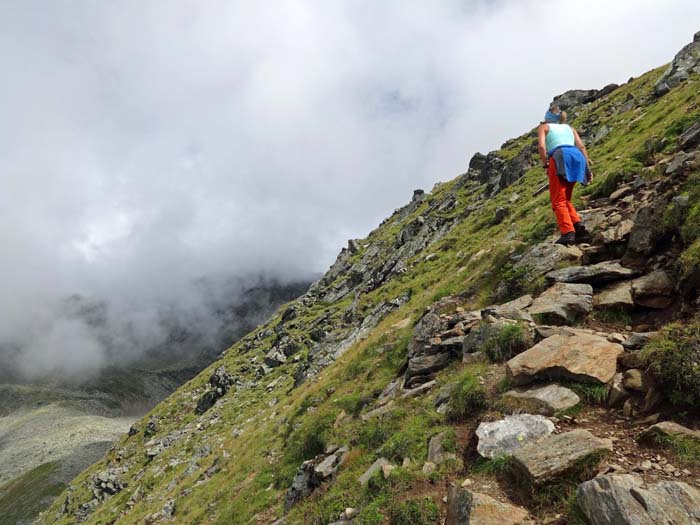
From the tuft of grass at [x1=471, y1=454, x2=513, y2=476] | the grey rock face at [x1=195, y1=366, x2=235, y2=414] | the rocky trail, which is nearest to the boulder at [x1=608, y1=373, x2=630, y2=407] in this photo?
the rocky trail

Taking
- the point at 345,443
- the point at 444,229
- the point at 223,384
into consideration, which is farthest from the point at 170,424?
the point at 345,443

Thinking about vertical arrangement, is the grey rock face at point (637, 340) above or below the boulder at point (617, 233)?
below

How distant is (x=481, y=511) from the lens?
22.2 feet

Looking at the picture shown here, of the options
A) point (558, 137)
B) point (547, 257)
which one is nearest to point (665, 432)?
point (547, 257)

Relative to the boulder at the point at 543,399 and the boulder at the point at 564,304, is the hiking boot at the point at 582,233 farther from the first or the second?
the boulder at the point at 543,399

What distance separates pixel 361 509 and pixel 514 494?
147 inches

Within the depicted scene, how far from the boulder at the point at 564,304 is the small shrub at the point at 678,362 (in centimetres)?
302

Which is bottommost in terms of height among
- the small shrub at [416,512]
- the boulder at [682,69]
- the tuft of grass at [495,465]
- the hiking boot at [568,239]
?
the small shrub at [416,512]

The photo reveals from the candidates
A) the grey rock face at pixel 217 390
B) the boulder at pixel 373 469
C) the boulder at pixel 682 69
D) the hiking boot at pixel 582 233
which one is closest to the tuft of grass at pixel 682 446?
the boulder at pixel 373 469

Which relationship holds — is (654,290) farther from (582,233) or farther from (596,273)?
(582,233)

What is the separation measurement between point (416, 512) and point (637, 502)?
3946 mm

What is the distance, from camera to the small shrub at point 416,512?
7.83 m

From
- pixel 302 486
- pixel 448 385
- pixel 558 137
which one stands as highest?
pixel 558 137

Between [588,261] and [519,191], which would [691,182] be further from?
[519,191]
